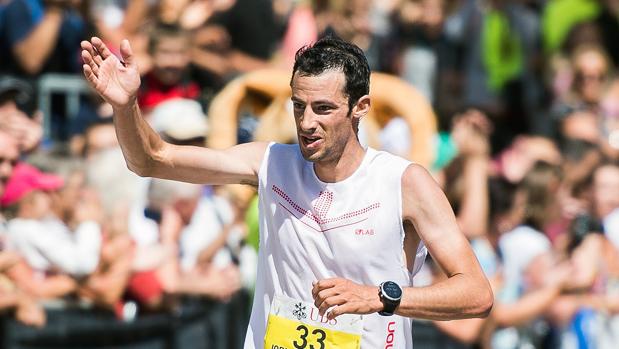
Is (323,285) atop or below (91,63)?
below

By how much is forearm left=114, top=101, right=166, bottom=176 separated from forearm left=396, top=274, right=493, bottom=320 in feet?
4.06

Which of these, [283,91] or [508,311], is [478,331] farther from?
[283,91]

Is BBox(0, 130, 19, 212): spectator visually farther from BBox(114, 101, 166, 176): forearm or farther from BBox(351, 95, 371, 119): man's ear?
BBox(351, 95, 371, 119): man's ear

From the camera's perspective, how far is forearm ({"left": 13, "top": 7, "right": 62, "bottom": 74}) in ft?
31.7

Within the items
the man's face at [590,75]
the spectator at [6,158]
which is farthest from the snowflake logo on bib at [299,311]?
the man's face at [590,75]

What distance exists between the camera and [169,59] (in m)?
9.99

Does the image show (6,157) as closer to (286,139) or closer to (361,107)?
(286,139)

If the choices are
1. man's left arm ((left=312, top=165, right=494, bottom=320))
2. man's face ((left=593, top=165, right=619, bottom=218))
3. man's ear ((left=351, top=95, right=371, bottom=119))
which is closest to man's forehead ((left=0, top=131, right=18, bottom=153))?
man's ear ((left=351, top=95, right=371, bottom=119))

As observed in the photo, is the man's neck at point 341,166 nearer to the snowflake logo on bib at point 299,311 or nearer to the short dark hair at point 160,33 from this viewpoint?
the snowflake logo on bib at point 299,311

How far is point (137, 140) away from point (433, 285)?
1369mm

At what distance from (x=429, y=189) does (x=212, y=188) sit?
3.97 m

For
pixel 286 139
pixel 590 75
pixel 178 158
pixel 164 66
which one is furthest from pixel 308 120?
pixel 590 75

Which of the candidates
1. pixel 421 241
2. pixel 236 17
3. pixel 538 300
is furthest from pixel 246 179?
pixel 236 17

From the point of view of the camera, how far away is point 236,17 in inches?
438
